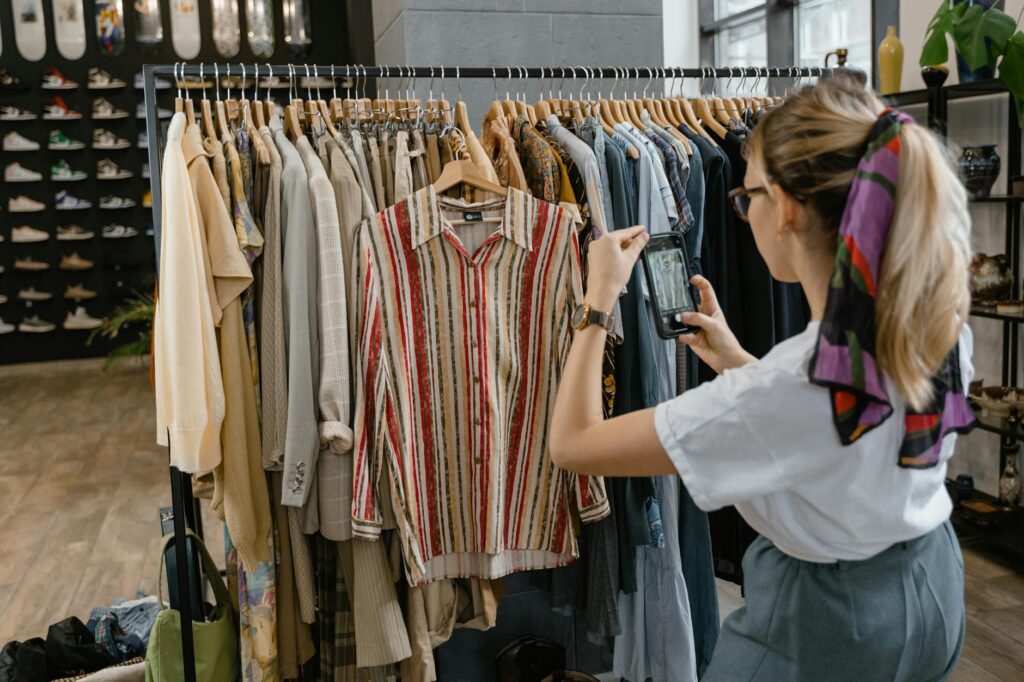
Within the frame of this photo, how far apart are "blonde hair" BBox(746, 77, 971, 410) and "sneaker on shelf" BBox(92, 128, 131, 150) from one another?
816 centimetres

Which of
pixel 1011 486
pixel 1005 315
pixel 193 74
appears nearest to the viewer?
pixel 193 74

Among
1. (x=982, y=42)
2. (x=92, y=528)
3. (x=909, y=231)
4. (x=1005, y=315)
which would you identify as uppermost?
(x=982, y=42)

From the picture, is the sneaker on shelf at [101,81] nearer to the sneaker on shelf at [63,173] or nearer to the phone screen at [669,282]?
the sneaker on shelf at [63,173]

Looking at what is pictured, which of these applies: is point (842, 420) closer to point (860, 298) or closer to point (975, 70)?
point (860, 298)

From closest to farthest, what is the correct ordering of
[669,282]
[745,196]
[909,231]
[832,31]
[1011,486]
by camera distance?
[909,231]
[745,196]
[669,282]
[1011,486]
[832,31]

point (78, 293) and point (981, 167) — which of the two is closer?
point (981, 167)

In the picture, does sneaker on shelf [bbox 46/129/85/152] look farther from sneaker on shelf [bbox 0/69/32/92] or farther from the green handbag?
the green handbag

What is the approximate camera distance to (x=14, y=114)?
8016 millimetres

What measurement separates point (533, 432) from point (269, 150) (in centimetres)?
84

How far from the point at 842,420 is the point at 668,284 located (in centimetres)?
62

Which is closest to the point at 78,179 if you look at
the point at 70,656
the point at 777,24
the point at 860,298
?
the point at 777,24

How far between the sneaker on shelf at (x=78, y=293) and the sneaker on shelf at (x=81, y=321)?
0.11m

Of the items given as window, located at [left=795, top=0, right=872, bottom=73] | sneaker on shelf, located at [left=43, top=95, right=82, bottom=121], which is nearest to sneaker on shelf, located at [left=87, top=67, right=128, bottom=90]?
sneaker on shelf, located at [left=43, top=95, right=82, bottom=121]

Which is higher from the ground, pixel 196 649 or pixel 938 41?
pixel 938 41
